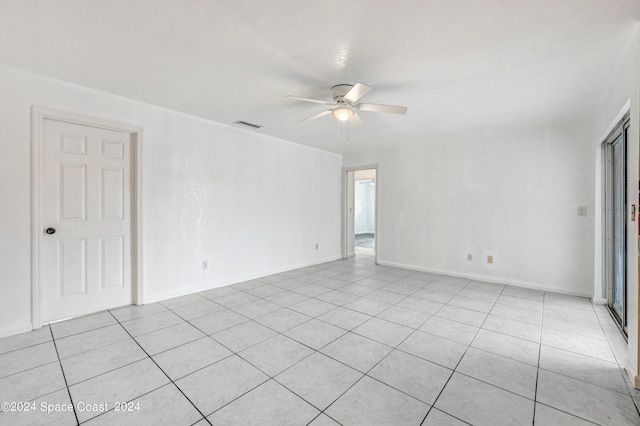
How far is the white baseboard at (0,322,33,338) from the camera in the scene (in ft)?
A: 8.33

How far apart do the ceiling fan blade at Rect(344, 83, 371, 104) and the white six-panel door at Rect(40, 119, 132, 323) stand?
2749 mm

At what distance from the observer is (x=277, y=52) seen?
225cm

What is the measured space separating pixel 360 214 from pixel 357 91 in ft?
32.5

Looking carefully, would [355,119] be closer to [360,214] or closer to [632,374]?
[632,374]

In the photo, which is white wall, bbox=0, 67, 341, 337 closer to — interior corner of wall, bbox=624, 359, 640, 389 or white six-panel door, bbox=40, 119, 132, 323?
white six-panel door, bbox=40, 119, 132, 323

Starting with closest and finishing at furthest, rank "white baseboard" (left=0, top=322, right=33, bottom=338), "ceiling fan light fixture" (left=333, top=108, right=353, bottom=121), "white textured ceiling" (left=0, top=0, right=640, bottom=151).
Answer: "white textured ceiling" (left=0, top=0, right=640, bottom=151)
"white baseboard" (left=0, top=322, right=33, bottom=338)
"ceiling fan light fixture" (left=333, top=108, right=353, bottom=121)

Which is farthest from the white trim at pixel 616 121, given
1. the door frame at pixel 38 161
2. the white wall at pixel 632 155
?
the door frame at pixel 38 161

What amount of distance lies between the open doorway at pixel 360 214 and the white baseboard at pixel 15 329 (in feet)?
16.6

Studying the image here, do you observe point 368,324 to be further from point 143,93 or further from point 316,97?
point 143,93

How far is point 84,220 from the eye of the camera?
3082mm

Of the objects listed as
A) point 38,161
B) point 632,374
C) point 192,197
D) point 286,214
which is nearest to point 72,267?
point 38,161

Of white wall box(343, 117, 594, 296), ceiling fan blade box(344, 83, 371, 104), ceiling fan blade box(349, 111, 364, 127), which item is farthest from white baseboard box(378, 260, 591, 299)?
ceiling fan blade box(344, 83, 371, 104)

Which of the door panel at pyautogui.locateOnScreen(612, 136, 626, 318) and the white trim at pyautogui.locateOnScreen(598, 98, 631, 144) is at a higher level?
the white trim at pyautogui.locateOnScreen(598, 98, 631, 144)

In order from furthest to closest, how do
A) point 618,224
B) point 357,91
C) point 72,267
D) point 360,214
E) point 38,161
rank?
1. point 360,214
2. point 618,224
3. point 72,267
4. point 38,161
5. point 357,91
